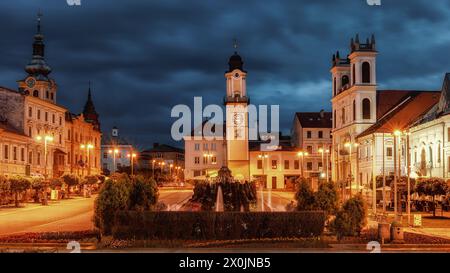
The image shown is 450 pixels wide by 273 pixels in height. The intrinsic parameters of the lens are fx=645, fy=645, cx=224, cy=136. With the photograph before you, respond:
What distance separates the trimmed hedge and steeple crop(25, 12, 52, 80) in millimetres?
76822

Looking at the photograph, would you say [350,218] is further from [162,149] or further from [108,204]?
[162,149]

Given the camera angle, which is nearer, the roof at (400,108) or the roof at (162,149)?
the roof at (400,108)

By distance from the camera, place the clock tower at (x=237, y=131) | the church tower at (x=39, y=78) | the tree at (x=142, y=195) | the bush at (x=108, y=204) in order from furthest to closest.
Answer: the clock tower at (x=237, y=131)
the church tower at (x=39, y=78)
the tree at (x=142, y=195)
the bush at (x=108, y=204)

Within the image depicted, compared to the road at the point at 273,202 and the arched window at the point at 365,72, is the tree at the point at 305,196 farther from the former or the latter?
the arched window at the point at 365,72

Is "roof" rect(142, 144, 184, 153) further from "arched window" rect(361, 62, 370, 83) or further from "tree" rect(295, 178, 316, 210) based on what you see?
"tree" rect(295, 178, 316, 210)

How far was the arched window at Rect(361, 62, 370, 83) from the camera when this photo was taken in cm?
8444

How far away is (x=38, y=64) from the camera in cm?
9600

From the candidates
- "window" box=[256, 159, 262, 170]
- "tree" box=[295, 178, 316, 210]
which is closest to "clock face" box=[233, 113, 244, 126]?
"window" box=[256, 159, 262, 170]

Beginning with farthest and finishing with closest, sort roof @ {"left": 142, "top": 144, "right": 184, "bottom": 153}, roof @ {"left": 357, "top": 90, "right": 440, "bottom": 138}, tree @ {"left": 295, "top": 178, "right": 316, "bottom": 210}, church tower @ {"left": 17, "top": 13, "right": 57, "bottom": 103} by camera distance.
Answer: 1. roof @ {"left": 142, "top": 144, "right": 184, "bottom": 153}
2. church tower @ {"left": 17, "top": 13, "right": 57, "bottom": 103}
3. roof @ {"left": 357, "top": 90, "right": 440, "bottom": 138}
4. tree @ {"left": 295, "top": 178, "right": 316, "bottom": 210}

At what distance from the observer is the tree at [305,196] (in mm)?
28062

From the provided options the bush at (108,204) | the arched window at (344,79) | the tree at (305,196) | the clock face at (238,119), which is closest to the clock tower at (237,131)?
the clock face at (238,119)

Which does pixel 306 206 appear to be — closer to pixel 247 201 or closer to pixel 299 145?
pixel 247 201

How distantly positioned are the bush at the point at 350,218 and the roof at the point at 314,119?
9009 cm
